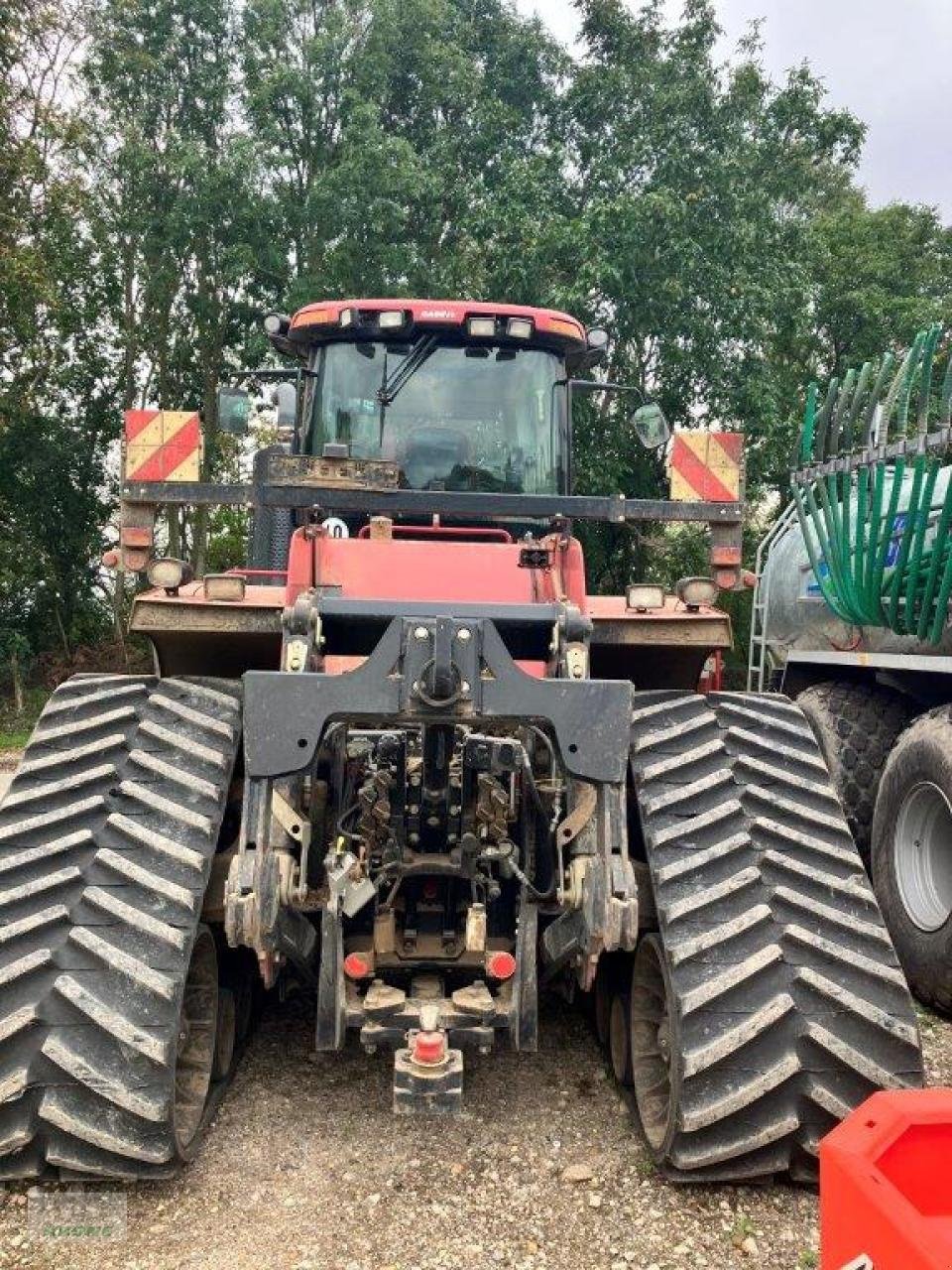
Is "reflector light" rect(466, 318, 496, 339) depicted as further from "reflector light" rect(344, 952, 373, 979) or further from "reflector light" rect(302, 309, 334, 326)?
"reflector light" rect(344, 952, 373, 979)

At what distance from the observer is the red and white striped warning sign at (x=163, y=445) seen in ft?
13.1

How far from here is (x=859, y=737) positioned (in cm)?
626

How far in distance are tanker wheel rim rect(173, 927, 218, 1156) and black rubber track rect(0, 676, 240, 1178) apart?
28cm

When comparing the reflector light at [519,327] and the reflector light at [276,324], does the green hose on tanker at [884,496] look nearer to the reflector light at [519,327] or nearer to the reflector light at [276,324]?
the reflector light at [519,327]

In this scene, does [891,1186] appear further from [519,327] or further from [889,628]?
[889,628]

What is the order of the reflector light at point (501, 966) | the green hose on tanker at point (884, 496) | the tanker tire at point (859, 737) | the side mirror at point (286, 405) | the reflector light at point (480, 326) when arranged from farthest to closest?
the tanker tire at point (859, 737) → the side mirror at point (286, 405) → the green hose on tanker at point (884, 496) → the reflector light at point (480, 326) → the reflector light at point (501, 966)

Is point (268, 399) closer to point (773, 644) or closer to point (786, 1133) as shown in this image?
point (773, 644)

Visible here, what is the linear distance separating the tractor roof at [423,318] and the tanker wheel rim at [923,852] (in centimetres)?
259

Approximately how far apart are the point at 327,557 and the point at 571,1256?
2.24 meters

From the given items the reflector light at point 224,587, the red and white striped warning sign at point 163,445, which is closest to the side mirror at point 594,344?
the red and white striped warning sign at point 163,445

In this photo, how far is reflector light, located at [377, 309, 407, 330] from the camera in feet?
14.7

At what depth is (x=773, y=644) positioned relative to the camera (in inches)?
311

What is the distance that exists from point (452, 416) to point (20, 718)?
38.9 feet

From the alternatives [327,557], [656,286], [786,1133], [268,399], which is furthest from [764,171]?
[786,1133]
